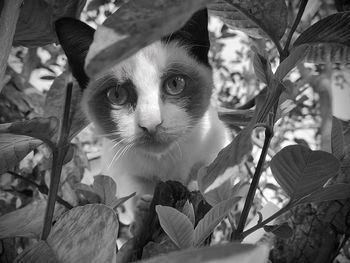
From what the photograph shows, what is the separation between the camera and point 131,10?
266 mm

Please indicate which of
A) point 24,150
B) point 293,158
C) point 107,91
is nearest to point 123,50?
point 293,158

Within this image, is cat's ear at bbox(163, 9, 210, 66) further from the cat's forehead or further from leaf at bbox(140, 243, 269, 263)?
leaf at bbox(140, 243, 269, 263)

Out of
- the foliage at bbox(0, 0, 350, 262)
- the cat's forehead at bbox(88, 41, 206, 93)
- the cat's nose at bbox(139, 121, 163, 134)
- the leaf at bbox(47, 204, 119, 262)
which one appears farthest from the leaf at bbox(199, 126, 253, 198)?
the cat's forehead at bbox(88, 41, 206, 93)

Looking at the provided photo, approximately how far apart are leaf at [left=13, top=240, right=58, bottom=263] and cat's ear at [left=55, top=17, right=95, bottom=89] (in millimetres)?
393

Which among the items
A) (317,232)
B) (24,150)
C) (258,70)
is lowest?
(317,232)

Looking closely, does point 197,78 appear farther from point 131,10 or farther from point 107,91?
point 131,10

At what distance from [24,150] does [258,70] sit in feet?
1.24

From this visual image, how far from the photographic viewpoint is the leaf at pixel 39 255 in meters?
0.42

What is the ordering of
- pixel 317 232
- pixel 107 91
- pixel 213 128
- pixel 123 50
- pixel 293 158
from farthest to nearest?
pixel 213 128 < pixel 107 91 < pixel 317 232 < pixel 293 158 < pixel 123 50

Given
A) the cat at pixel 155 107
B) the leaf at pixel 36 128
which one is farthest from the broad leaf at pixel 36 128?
the cat at pixel 155 107

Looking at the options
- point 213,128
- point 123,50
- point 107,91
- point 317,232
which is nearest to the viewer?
point 123,50

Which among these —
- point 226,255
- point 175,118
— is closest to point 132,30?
point 226,255

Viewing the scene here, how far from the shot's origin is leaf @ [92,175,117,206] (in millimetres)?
670

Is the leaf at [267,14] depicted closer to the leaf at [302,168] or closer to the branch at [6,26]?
the leaf at [302,168]
